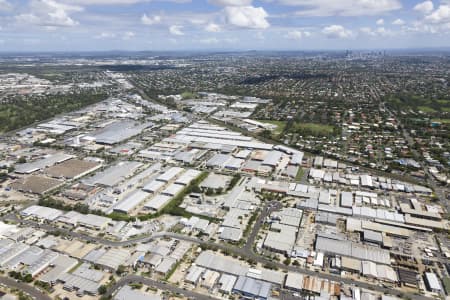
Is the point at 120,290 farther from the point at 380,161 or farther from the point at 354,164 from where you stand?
the point at 380,161

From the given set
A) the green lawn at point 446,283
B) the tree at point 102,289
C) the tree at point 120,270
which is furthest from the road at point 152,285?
the green lawn at point 446,283

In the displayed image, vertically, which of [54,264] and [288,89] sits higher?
[288,89]

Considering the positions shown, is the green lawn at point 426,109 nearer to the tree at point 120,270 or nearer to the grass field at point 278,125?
the grass field at point 278,125

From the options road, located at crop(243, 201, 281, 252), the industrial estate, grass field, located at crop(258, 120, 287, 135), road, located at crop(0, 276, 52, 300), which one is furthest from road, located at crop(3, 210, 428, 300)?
grass field, located at crop(258, 120, 287, 135)

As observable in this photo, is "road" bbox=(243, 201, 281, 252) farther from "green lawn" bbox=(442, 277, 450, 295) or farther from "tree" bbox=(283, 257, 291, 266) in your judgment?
"green lawn" bbox=(442, 277, 450, 295)

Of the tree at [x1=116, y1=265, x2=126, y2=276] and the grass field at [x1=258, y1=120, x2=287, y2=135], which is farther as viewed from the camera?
the grass field at [x1=258, y1=120, x2=287, y2=135]

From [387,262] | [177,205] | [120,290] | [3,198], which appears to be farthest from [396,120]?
[3,198]
